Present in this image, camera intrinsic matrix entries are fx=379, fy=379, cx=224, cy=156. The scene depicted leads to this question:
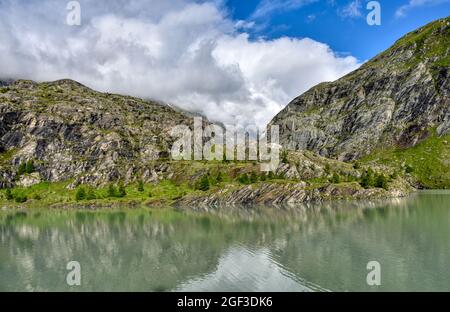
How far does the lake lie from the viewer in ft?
187

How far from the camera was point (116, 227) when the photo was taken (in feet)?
447

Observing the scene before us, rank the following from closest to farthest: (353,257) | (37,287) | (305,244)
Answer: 1. (37,287)
2. (353,257)
3. (305,244)

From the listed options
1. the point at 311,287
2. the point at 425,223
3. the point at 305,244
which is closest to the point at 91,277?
the point at 311,287

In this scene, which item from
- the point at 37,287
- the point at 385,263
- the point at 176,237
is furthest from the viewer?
the point at 176,237

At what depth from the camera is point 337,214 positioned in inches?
5576

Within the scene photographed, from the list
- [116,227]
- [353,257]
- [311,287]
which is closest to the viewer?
[311,287]

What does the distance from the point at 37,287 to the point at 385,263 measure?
5675 centimetres

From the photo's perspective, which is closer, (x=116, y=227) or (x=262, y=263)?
(x=262, y=263)

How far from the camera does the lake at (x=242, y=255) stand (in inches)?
2239

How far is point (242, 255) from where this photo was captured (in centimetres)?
7662

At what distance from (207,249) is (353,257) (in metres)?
32.5
